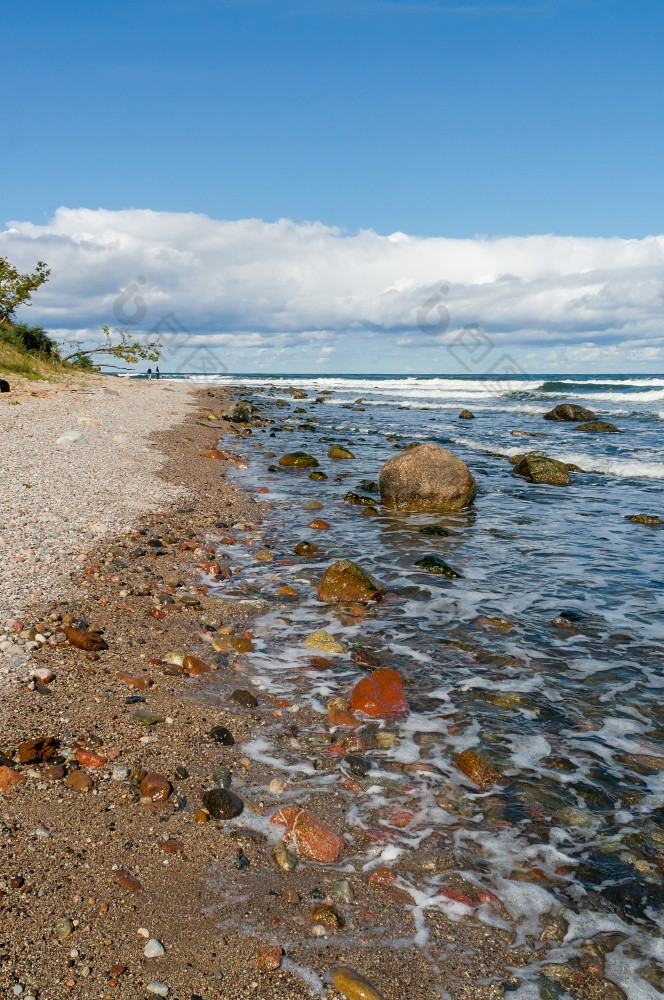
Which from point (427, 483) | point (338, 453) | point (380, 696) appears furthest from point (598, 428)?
point (380, 696)

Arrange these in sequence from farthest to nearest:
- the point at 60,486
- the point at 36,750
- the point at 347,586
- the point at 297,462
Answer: the point at 297,462 < the point at 60,486 < the point at 347,586 < the point at 36,750

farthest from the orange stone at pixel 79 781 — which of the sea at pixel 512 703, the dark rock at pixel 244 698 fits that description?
the dark rock at pixel 244 698

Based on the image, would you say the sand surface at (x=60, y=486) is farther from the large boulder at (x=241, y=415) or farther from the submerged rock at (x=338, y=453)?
the large boulder at (x=241, y=415)

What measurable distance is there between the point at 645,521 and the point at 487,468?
6454 millimetres

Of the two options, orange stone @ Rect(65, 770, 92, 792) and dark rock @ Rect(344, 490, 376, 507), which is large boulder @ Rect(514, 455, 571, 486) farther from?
orange stone @ Rect(65, 770, 92, 792)

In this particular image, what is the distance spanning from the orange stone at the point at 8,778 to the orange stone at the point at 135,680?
1.28 metres

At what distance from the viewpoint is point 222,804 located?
363 cm

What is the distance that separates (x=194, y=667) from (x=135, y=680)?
0.55m

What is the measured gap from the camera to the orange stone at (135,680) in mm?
4809

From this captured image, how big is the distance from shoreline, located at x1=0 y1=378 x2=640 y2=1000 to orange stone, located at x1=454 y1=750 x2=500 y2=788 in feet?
2.26

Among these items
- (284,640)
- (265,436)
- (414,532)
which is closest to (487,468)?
(414,532)

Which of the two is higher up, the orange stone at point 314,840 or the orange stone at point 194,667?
the orange stone at point 194,667

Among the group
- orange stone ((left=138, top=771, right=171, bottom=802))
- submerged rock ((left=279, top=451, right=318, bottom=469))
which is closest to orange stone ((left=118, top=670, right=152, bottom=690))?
orange stone ((left=138, top=771, right=171, bottom=802))

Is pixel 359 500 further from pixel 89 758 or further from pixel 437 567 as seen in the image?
pixel 89 758
